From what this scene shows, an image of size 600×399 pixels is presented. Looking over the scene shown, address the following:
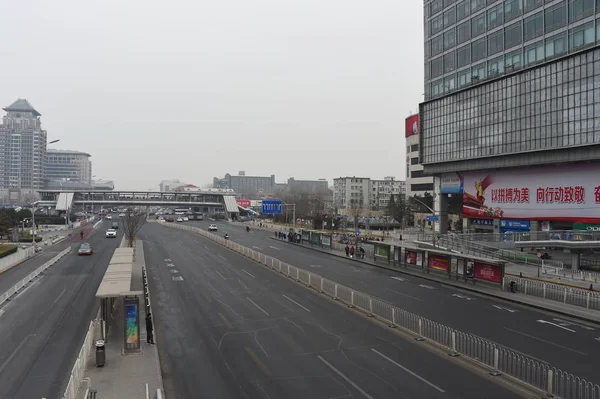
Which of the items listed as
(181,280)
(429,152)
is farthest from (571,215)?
(181,280)

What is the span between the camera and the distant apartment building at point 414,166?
355 feet

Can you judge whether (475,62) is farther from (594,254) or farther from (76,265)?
(76,265)

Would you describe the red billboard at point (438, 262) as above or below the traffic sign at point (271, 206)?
below

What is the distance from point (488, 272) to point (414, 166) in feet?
275

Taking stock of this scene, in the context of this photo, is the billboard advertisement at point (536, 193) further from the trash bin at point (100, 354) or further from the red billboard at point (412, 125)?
the trash bin at point (100, 354)

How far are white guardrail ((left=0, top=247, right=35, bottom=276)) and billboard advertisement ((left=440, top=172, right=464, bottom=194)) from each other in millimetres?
56198

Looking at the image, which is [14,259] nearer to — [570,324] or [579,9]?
[570,324]

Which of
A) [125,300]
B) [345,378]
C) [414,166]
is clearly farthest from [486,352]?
[414,166]

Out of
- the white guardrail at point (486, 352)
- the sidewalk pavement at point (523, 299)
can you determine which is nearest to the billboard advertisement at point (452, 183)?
the sidewalk pavement at point (523, 299)

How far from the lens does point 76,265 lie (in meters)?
40.3

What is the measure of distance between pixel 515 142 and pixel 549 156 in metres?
4.65

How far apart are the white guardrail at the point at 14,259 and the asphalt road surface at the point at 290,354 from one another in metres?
19.7

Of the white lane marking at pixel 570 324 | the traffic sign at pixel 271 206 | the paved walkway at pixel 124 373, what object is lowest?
the white lane marking at pixel 570 324

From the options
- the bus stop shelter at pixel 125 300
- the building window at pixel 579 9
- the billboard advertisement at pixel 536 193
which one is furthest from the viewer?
the billboard advertisement at pixel 536 193
